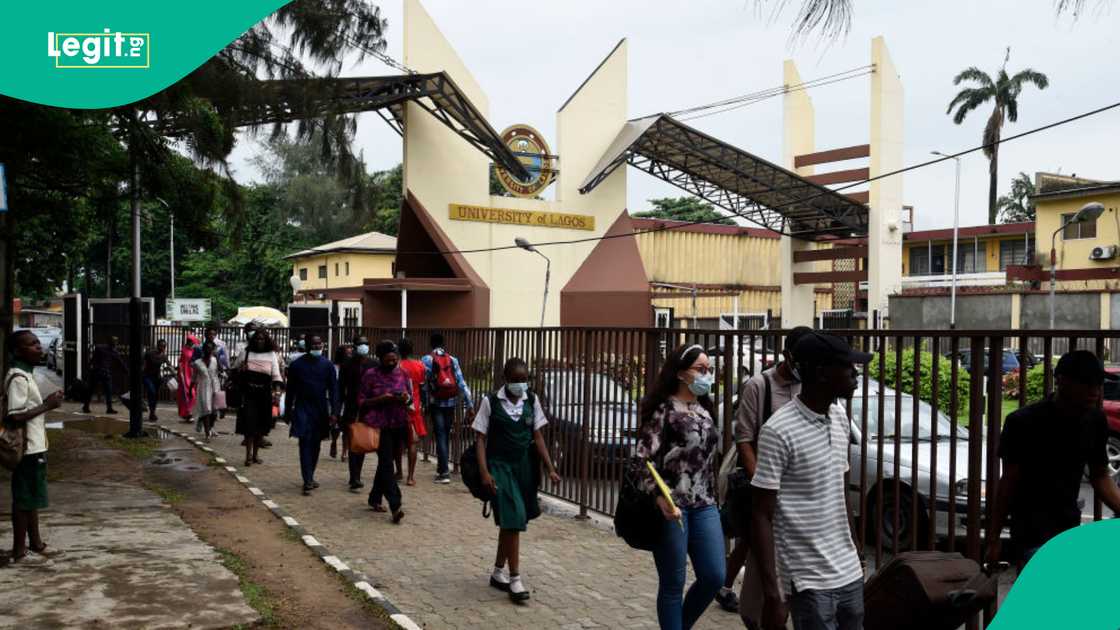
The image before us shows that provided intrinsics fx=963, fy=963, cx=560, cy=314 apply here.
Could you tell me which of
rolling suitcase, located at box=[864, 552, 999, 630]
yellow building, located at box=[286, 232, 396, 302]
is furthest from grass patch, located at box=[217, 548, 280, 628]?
yellow building, located at box=[286, 232, 396, 302]

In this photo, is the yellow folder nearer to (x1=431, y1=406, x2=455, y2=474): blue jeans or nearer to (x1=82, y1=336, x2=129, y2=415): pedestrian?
(x1=431, y1=406, x2=455, y2=474): blue jeans

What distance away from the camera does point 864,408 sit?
6012 millimetres

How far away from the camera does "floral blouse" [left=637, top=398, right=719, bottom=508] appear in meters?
5.18

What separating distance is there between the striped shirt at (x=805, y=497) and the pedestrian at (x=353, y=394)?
301 inches

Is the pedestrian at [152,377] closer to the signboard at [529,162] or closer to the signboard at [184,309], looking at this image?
the signboard at [184,309]

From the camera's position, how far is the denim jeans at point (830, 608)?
3672 mm

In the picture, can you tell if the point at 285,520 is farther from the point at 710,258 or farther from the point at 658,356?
the point at 710,258

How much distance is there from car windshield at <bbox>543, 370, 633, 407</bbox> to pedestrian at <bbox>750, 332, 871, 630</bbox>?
548 centimetres

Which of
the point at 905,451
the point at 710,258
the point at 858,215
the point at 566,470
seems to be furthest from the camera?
the point at 710,258

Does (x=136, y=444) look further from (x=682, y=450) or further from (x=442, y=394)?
(x=682, y=450)

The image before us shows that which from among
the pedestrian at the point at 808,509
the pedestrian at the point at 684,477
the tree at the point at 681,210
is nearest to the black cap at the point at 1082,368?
the pedestrian at the point at 808,509

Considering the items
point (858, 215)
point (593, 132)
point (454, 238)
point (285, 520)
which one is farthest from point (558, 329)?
point (858, 215)

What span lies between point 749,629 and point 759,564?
1.00 meters

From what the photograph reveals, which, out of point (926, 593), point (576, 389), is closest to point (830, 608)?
point (926, 593)
